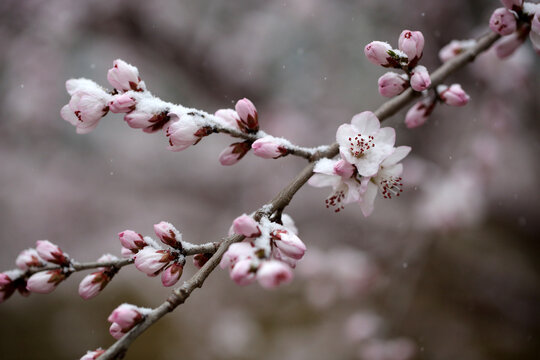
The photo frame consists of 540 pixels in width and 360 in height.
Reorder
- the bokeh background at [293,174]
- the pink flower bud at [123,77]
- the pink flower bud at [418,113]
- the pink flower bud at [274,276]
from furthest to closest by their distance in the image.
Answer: the bokeh background at [293,174]
the pink flower bud at [418,113]
the pink flower bud at [123,77]
the pink flower bud at [274,276]

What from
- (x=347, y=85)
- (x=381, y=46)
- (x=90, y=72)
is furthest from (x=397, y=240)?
(x=90, y=72)

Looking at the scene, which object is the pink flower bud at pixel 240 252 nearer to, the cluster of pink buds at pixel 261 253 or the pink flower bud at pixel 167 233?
the cluster of pink buds at pixel 261 253

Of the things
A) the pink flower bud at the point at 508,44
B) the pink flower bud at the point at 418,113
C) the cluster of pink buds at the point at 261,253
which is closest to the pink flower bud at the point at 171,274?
the cluster of pink buds at the point at 261,253

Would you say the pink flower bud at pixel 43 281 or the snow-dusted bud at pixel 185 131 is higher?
the snow-dusted bud at pixel 185 131

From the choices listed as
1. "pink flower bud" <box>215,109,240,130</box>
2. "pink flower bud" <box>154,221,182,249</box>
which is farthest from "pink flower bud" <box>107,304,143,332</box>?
"pink flower bud" <box>215,109,240,130</box>

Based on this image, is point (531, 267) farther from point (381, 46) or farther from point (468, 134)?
point (381, 46)

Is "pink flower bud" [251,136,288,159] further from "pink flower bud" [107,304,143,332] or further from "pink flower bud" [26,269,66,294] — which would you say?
"pink flower bud" [26,269,66,294]

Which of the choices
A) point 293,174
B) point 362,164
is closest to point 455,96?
point 362,164

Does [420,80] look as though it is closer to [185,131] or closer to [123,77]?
[185,131]
